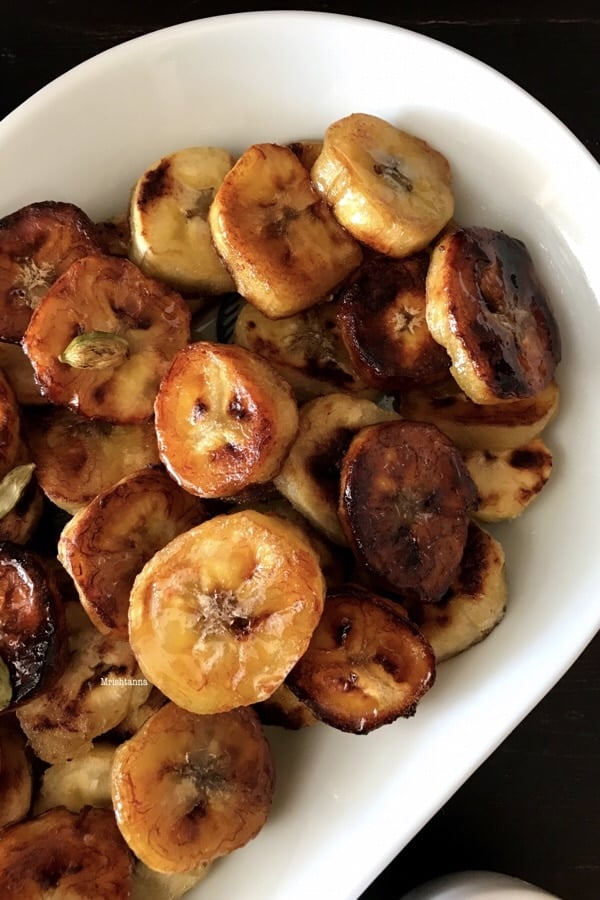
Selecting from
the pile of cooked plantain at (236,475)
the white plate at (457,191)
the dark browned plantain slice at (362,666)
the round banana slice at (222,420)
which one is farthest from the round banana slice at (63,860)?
the round banana slice at (222,420)

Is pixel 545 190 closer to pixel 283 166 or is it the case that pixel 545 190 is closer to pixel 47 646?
pixel 283 166

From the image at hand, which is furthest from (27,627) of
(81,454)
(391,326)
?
(391,326)

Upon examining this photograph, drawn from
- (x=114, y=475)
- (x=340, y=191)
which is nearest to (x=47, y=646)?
(x=114, y=475)

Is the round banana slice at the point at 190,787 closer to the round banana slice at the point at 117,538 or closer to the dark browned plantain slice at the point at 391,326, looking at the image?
the round banana slice at the point at 117,538

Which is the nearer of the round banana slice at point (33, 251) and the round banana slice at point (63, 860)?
the round banana slice at point (63, 860)

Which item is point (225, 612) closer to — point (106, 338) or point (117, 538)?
point (117, 538)

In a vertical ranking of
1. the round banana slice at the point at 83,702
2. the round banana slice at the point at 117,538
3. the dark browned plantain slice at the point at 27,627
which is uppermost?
the round banana slice at the point at 117,538
